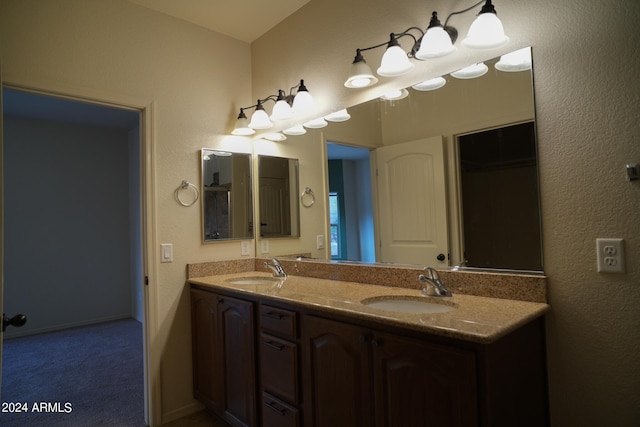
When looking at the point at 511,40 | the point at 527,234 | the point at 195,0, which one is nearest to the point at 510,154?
the point at 527,234

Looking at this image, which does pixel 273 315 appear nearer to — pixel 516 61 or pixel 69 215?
pixel 516 61

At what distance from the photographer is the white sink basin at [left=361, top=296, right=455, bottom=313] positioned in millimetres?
1562

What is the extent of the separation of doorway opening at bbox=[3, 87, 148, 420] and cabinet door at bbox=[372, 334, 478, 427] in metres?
3.50

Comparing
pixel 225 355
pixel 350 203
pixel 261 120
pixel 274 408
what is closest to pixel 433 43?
pixel 350 203

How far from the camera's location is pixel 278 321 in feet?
5.57

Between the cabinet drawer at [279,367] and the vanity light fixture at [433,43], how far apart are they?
1.36 meters

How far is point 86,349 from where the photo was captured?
3676 mm

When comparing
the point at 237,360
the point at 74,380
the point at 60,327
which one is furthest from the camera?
the point at 60,327

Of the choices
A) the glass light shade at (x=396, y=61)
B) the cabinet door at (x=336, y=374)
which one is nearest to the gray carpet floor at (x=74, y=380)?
the cabinet door at (x=336, y=374)

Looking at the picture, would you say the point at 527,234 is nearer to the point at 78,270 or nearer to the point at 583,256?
the point at 583,256

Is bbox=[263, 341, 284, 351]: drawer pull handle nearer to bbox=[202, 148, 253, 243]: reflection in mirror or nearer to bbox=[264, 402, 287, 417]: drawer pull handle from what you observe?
bbox=[264, 402, 287, 417]: drawer pull handle

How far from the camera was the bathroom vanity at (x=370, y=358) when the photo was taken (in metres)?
1.08

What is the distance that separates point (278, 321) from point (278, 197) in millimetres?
1187

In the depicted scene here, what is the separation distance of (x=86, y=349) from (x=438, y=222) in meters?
3.74
